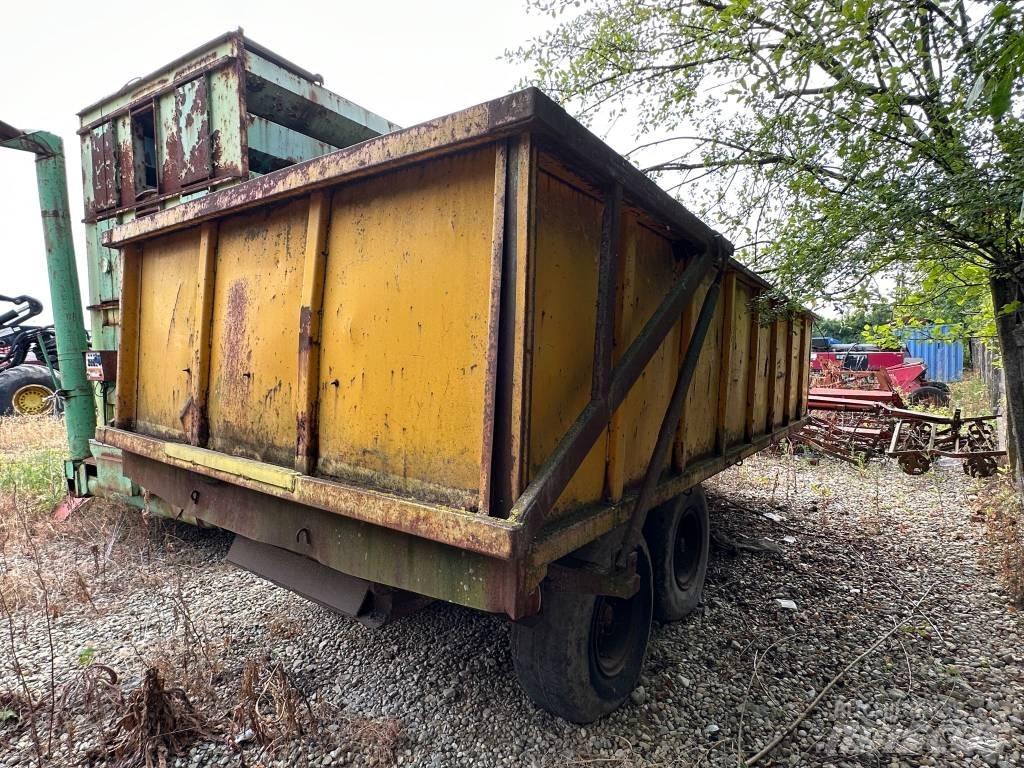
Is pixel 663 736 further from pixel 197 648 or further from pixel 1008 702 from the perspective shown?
pixel 197 648

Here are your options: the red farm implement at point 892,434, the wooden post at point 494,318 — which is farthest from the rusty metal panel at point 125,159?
the red farm implement at point 892,434

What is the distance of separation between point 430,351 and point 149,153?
144 inches

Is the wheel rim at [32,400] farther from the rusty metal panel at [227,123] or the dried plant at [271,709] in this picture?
the dried plant at [271,709]

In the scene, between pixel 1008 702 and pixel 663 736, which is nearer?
pixel 663 736

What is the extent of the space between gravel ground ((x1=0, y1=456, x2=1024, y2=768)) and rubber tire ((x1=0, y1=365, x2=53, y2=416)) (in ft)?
27.9

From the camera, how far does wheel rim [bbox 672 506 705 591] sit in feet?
11.1

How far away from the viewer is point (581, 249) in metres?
1.84

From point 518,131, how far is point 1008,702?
3.25m

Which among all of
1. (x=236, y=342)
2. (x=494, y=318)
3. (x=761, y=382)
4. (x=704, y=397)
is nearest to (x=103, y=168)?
(x=236, y=342)

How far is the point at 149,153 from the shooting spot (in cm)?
394

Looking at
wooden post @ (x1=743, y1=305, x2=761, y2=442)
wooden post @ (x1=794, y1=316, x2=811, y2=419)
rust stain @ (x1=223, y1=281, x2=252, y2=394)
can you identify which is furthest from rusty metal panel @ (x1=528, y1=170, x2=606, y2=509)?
wooden post @ (x1=794, y1=316, x2=811, y2=419)

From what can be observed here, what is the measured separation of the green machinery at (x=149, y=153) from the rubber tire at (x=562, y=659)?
2.88 meters

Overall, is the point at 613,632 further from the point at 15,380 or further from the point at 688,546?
the point at 15,380

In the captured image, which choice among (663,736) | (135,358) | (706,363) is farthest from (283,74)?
(663,736)
